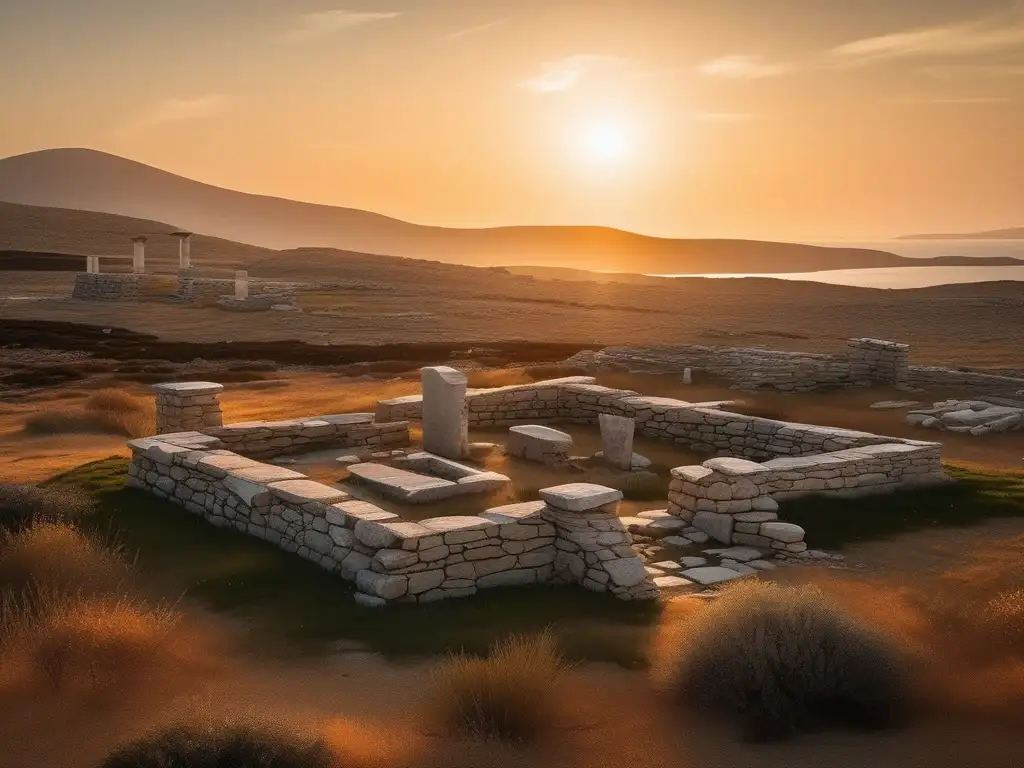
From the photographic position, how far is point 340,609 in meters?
8.73

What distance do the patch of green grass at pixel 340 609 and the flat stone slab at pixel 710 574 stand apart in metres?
1.03

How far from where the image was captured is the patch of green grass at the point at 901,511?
11.7 m

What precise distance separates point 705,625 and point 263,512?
5672mm

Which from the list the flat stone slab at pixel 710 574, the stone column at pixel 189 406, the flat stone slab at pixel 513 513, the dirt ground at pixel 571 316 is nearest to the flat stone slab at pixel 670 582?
the flat stone slab at pixel 710 574

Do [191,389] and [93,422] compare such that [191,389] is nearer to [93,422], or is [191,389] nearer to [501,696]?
[93,422]

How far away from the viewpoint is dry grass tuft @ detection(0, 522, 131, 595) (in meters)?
8.87

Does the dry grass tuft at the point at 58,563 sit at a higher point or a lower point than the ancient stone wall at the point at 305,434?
lower

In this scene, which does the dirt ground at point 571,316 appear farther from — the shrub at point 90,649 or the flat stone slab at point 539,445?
the shrub at point 90,649

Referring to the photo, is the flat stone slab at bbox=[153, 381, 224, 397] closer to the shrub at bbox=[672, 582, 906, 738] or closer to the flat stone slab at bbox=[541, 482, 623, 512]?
the flat stone slab at bbox=[541, 482, 623, 512]

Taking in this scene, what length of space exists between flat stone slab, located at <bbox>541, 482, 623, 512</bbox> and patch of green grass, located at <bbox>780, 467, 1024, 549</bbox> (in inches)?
128

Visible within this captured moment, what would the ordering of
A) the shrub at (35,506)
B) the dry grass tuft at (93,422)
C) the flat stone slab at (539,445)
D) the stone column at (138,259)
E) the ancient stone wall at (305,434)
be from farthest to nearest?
the stone column at (138,259)
the dry grass tuft at (93,422)
the flat stone slab at (539,445)
the ancient stone wall at (305,434)
the shrub at (35,506)

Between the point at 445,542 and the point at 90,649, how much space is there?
3328 millimetres

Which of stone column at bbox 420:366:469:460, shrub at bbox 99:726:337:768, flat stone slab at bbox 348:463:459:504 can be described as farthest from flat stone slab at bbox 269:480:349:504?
shrub at bbox 99:726:337:768

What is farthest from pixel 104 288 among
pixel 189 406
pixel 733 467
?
pixel 733 467
